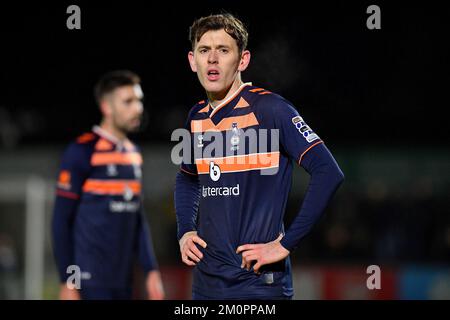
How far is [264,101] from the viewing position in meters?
3.44

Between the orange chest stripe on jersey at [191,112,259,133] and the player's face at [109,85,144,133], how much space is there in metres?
2.18

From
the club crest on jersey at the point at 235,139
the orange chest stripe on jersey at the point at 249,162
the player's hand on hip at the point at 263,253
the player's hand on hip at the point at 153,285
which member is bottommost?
the player's hand on hip at the point at 153,285

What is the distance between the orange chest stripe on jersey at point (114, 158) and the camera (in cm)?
A: 557

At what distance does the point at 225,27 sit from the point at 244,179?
2.20ft

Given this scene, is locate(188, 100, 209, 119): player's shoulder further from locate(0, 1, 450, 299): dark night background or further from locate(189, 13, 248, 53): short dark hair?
locate(0, 1, 450, 299): dark night background

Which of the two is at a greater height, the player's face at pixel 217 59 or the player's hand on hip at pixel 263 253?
the player's face at pixel 217 59

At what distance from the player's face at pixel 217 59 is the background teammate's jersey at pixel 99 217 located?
86.0 inches

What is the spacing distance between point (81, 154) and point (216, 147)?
2184 millimetres

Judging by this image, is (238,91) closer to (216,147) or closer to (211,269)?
(216,147)

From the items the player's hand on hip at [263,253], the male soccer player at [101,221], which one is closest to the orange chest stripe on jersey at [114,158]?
the male soccer player at [101,221]

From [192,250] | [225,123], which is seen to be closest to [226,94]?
[225,123]

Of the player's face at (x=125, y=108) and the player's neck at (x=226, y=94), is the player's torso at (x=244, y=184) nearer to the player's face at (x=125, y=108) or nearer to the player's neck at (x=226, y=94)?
the player's neck at (x=226, y=94)

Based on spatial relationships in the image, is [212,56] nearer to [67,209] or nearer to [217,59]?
[217,59]

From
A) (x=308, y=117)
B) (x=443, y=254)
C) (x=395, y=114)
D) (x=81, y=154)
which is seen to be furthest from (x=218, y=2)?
(x=81, y=154)
